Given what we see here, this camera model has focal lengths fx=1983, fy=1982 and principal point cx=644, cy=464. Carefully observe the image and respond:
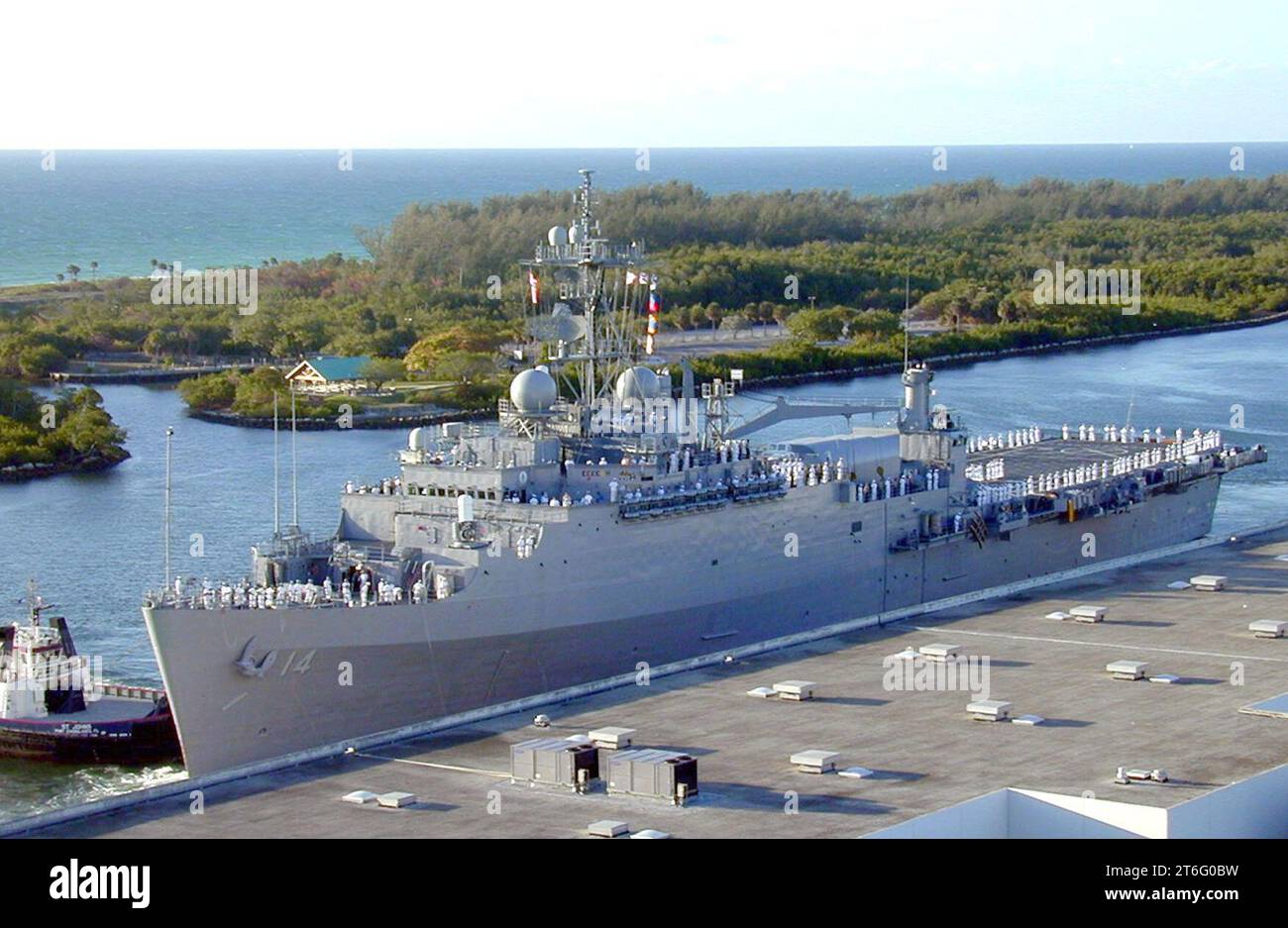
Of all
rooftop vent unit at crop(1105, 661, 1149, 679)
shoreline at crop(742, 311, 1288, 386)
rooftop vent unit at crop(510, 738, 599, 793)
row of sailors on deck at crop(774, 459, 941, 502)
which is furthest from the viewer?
shoreline at crop(742, 311, 1288, 386)

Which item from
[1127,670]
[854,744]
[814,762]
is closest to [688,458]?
[1127,670]

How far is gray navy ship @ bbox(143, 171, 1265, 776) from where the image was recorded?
106ft

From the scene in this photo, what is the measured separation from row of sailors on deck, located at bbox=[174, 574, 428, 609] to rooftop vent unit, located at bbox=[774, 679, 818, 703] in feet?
20.6

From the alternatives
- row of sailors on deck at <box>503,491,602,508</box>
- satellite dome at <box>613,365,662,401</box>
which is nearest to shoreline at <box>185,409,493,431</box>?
satellite dome at <box>613,365,662,401</box>

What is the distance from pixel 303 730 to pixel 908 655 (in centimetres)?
1045

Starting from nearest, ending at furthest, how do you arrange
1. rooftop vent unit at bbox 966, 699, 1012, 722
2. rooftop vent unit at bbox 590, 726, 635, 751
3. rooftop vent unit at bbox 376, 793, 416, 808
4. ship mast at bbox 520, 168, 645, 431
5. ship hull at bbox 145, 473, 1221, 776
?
1. rooftop vent unit at bbox 376, 793, 416, 808
2. rooftop vent unit at bbox 590, 726, 635, 751
3. rooftop vent unit at bbox 966, 699, 1012, 722
4. ship hull at bbox 145, 473, 1221, 776
5. ship mast at bbox 520, 168, 645, 431

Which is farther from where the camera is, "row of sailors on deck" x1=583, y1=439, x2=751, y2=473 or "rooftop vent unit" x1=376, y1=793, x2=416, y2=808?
"row of sailors on deck" x1=583, y1=439, x2=751, y2=473

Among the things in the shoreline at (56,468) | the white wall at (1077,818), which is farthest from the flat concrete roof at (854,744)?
the shoreline at (56,468)

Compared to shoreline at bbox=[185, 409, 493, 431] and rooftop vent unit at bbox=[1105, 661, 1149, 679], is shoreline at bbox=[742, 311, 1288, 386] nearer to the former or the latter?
shoreline at bbox=[185, 409, 493, 431]

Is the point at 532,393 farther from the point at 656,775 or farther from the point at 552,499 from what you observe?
the point at 656,775

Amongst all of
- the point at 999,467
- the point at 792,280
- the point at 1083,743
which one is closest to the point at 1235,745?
the point at 1083,743

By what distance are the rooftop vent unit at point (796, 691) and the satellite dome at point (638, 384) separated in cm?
969

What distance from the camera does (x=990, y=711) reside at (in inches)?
1205
